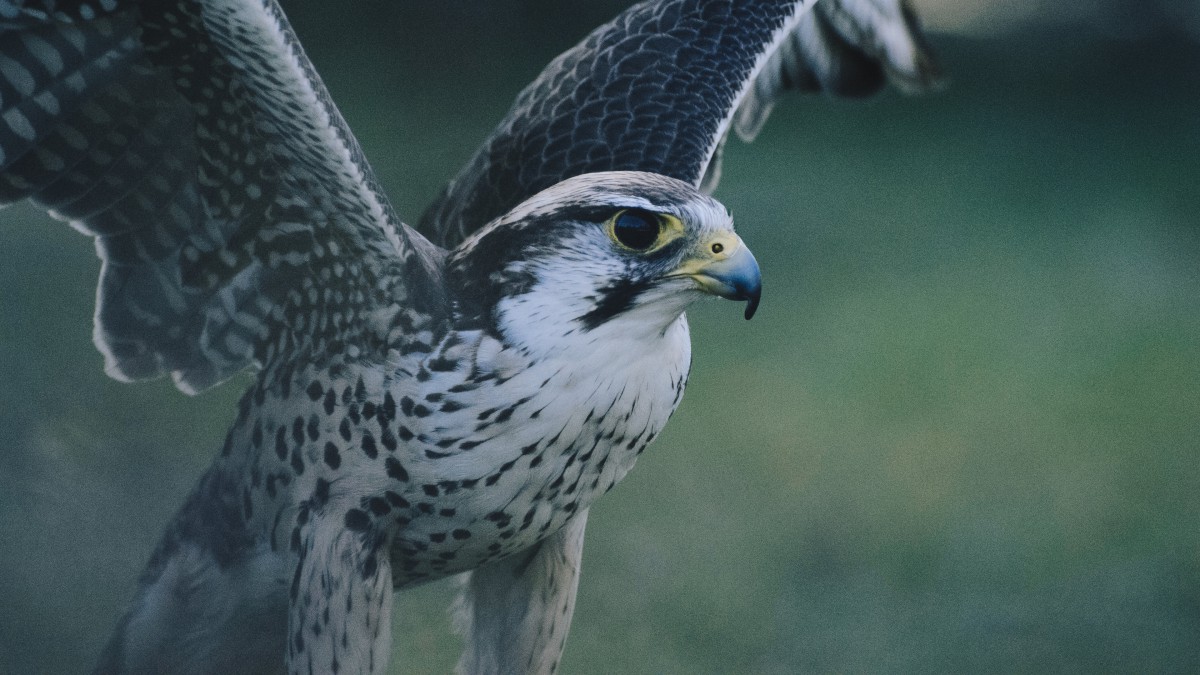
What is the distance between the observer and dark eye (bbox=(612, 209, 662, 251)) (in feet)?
7.26

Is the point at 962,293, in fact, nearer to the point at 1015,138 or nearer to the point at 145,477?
the point at 1015,138

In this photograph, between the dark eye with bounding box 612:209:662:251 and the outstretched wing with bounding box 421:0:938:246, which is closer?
the dark eye with bounding box 612:209:662:251

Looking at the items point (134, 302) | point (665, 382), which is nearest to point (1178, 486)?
point (665, 382)

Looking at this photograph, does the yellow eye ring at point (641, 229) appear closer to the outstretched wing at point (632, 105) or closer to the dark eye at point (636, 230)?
the dark eye at point (636, 230)

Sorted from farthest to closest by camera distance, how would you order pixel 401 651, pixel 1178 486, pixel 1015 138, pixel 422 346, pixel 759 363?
pixel 1015 138
pixel 759 363
pixel 1178 486
pixel 401 651
pixel 422 346

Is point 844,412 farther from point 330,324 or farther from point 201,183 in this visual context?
point 201,183

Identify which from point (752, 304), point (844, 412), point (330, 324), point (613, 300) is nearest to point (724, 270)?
point (752, 304)

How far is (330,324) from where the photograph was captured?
8.44 feet

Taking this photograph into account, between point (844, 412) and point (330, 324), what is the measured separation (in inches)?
151

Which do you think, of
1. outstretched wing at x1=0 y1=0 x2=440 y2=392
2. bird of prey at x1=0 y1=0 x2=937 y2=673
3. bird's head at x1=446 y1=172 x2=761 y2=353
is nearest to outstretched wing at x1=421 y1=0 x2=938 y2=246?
bird of prey at x1=0 y1=0 x2=937 y2=673

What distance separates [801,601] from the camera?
4738mm

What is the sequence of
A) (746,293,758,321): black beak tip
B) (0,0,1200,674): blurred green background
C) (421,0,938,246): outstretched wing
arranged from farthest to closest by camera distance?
(0,0,1200,674): blurred green background < (421,0,938,246): outstretched wing < (746,293,758,321): black beak tip

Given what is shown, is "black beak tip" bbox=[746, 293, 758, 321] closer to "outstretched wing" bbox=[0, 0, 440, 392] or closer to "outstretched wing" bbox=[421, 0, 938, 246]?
"outstretched wing" bbox=[0, 0, 440, 392]

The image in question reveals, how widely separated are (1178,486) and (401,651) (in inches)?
131
